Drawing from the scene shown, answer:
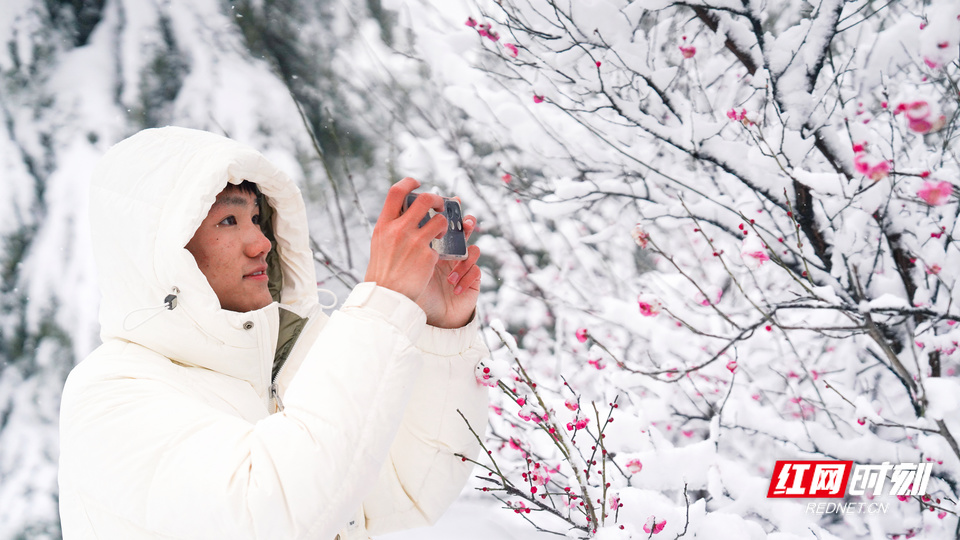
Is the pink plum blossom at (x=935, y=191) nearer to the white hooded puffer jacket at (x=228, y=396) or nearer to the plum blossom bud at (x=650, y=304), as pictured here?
the plum blossom bud at (x=650, y=304)

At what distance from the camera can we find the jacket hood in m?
0.94

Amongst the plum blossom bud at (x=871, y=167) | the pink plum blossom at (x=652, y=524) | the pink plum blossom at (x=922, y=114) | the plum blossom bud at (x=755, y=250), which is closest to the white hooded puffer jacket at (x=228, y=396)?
the pink plum blossom at (x=652, y=524)

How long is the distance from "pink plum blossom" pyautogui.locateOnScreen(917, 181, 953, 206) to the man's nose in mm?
1638

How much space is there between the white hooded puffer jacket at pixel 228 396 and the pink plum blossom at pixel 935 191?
48.6 inches

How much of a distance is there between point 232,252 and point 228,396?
0.91 ft

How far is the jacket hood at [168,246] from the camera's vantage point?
944 mm

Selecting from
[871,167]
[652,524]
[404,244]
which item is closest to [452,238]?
[404,244]

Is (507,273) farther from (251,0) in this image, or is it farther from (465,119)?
(251,0)

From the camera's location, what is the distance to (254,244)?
109 centimetres

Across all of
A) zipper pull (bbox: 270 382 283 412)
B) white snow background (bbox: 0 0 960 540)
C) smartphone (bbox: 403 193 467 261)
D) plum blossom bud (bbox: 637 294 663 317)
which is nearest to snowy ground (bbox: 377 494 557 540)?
white snow background (bbox: 0 0 960 540)

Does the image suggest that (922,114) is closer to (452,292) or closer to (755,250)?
(755,250)

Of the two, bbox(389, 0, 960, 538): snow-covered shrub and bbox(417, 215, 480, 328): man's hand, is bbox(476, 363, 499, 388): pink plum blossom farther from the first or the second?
bbox(417, 215, 480, 328): man's hand

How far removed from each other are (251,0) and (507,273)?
283 centimetres

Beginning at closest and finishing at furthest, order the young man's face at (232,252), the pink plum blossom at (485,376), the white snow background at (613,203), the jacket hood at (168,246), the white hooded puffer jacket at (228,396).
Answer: the white hooded puffer jacket at (228,396), the jacket hood at (168,246), the young man's face at (232,252), the pink plum blossom at (485,376), the white snow background at (613,203)
